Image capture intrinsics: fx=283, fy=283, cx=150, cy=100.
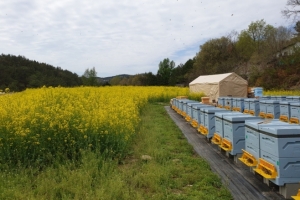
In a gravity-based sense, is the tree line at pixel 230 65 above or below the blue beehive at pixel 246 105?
above

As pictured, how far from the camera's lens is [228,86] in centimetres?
2334

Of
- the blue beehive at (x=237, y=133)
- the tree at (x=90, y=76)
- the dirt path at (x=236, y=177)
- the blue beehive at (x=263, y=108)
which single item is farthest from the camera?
the tree at (x=90, y=76)

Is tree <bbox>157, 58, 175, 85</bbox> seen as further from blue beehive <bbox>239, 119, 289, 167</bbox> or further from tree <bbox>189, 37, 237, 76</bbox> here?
blue beehive <bbox>239, 119, 289, 167</bbox>

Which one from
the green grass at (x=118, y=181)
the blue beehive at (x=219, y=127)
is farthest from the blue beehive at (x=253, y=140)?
the blue beehive at (x=219, y=127)

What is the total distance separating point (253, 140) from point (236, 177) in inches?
33.0

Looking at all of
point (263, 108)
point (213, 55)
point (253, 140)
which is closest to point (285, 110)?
point (263, 108)

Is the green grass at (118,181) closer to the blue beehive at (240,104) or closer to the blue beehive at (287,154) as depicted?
the blue beehive at (287,154)

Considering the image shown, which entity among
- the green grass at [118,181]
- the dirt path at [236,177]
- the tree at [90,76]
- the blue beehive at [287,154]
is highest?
the tree at [90,76]

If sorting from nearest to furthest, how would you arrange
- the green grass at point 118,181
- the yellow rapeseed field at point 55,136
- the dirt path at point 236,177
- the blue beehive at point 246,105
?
the green grass at point 118,181 → the dirt path at point 236,177 → the yellow rapeseed field at point 55,136 → the blue beehive at point 246,105

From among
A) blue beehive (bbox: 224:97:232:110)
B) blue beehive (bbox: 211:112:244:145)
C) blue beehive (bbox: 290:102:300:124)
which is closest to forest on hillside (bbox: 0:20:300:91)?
blue beehive (bbox: 224:97:232:110)

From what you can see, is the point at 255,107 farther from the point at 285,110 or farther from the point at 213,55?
the point at 213,55

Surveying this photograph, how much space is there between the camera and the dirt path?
4836 millimetres

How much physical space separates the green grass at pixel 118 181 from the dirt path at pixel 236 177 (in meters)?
0.26

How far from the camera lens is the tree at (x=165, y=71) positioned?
71.8 metres
